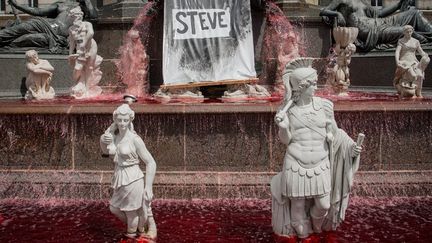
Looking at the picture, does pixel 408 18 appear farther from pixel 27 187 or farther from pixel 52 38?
pixel 27 187

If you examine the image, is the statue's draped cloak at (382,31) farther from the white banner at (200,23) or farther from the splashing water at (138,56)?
the splashing water at (138,56)

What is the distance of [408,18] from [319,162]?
31.4ft

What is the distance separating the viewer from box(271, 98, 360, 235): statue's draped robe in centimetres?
532

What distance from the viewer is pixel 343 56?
1095 centimetres

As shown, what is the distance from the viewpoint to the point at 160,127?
25.6 feet

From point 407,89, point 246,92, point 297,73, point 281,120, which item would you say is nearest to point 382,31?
point 407,89

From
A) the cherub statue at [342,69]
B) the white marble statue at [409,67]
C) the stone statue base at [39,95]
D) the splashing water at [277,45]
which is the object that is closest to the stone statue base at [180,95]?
the splashing water at [277,45]

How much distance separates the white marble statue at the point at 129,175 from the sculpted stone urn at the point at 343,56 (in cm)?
657

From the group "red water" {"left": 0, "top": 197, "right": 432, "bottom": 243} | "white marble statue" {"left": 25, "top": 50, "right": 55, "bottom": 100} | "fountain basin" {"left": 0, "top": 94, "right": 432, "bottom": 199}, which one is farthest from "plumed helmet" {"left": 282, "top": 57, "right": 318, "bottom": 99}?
"white marble statue" {"left": 25, "top": 50, "right": 55, "bottom": 100}

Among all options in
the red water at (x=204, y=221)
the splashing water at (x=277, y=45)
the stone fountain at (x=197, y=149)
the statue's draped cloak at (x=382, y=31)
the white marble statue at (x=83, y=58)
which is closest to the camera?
the red water at (x=204, y=221)

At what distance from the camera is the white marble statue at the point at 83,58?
10625 mm

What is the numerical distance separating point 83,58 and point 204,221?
5.79 metres

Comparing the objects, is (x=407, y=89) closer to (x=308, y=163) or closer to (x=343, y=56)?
(x=343, y=56)

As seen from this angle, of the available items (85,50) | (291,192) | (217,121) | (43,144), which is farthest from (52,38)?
(291,192)
